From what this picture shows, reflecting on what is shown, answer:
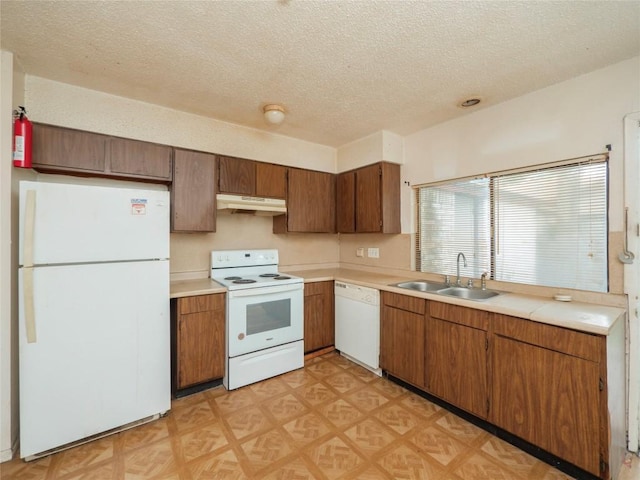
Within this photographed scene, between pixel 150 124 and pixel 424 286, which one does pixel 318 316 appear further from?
pixel 150 124

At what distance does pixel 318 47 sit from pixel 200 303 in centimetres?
212

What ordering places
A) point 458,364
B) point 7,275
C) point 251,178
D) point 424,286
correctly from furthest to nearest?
point 251,178, point 424,286, point 458,364, point 7,275

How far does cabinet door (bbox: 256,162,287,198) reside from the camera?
10.1 ft

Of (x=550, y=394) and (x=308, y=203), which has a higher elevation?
(x=308, y=203)

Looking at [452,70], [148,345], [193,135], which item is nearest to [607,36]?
[452,70]

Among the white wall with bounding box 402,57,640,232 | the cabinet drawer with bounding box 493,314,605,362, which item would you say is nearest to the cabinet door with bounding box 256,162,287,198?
the white wall with bounding box 402,57,640,232

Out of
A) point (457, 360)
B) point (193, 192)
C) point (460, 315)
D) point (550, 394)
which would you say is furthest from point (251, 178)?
point (550, 394)

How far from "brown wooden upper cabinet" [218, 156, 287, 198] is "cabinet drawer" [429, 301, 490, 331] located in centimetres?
196

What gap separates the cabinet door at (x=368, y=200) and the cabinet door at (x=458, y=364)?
1.29m

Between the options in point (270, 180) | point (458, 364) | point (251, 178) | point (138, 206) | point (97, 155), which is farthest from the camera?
point (270, 180)

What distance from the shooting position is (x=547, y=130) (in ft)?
7.16

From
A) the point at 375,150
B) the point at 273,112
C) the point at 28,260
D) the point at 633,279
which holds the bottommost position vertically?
the point at 633,279

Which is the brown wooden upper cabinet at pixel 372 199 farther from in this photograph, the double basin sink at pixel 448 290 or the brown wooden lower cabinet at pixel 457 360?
the brown wooden lower cabinet at pixel 457 360

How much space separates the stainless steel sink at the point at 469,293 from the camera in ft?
7.64
